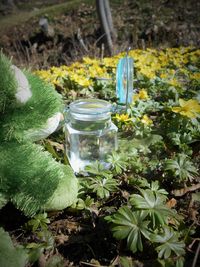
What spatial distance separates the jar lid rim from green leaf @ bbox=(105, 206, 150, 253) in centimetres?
65

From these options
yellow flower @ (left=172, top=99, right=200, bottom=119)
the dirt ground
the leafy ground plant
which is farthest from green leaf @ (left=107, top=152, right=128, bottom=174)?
the dirt ground

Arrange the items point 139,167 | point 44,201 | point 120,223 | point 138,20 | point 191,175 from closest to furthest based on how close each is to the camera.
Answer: point 120,223 → point 44,201 → point 191,175 → point 139,167 → point 138,20

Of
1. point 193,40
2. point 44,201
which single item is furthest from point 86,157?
point 193,40

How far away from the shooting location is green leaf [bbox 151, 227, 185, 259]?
3.78ft

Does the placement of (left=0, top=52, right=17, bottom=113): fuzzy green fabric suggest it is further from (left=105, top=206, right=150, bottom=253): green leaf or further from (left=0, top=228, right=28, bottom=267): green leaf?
(left=105, top=206, right=150, bottom=253): green leaf

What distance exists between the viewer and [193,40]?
19.7 ft

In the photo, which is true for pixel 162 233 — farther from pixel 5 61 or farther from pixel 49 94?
pixel 5 61

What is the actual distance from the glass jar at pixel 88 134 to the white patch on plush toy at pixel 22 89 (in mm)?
476

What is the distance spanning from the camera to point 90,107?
1.78m

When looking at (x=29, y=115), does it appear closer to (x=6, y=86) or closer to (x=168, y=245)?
(x=6, y=86)

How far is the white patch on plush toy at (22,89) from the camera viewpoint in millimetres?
1229

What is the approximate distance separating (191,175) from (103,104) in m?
0.67

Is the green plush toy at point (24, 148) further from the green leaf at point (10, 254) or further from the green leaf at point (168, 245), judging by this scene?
the green leaf at point (168, 245)

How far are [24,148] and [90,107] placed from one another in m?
0.56
